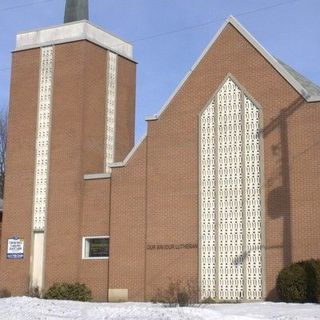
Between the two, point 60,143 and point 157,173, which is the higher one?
point 60,143

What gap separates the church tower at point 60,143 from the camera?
32.3 metres

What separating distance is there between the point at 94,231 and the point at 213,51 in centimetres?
995

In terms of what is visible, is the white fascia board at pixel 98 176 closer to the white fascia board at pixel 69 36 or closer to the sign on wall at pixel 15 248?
the sign on wall at pixel 15 248

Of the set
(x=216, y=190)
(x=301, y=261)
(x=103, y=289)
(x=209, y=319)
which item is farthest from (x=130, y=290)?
(x=209, y=319)

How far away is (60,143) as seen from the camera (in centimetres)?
3341

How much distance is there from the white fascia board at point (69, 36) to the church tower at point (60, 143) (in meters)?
0.05

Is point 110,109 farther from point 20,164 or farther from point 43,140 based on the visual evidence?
point 20,164

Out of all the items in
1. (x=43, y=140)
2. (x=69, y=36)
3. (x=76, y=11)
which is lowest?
(x=43, y=140)

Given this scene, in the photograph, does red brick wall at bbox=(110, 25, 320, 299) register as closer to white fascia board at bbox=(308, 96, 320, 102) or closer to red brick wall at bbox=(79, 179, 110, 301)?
white fascia board at bbox=(308, 96, 320, 102)

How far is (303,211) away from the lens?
89.5 ft

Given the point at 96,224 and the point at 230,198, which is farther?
the point at 96,224

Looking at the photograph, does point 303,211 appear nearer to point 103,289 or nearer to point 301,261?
point 301,261

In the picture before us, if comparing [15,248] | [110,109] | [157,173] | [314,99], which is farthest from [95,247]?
[314,99]

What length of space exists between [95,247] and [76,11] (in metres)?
12.7
